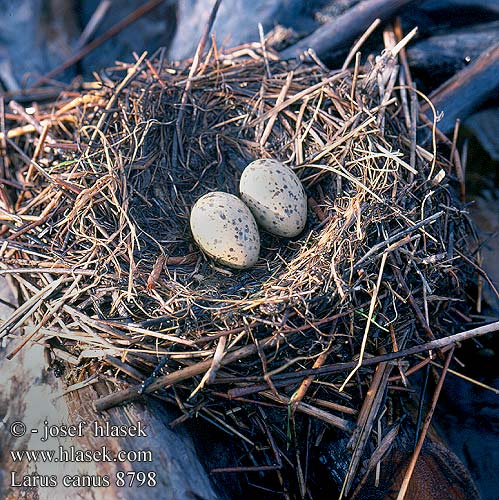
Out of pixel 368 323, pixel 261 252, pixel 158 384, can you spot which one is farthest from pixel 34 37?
pixel 368 323

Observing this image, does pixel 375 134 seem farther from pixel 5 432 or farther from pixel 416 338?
pixel 5 432

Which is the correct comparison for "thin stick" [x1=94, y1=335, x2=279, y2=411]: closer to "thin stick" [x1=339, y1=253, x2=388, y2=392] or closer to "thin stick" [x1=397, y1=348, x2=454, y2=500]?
"thin stick" [x1=339, y1=253, x2=388, y2=392]

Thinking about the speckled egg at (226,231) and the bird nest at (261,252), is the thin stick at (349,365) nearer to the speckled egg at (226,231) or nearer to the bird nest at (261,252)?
the bird nest at (261,252)

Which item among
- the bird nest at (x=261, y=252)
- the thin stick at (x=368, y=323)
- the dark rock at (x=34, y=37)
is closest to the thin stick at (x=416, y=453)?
the bird nest at (x=261, y=252)

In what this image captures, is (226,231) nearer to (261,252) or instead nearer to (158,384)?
(261,252)

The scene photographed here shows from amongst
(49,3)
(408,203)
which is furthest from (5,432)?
(49,3)

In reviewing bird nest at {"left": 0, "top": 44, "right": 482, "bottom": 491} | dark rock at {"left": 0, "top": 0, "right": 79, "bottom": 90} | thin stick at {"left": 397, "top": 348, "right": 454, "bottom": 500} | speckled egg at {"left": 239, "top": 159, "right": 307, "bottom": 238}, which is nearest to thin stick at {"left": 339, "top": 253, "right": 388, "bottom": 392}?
bird nest at {"left": 0, "top": 44, "right": 482, "bottom": 491}
